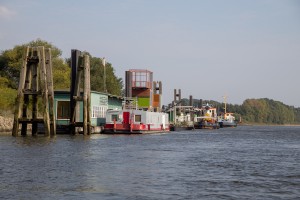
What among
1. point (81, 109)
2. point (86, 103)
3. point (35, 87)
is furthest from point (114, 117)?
point (35, 87)

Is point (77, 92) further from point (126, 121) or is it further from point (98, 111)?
point (98, 111)

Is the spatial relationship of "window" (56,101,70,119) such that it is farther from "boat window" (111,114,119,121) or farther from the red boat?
"boat window" (111,114,119,121)

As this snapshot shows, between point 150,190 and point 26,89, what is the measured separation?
34140 millimetres

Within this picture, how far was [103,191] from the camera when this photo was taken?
18656 mm

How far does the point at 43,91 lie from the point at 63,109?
1495 cm

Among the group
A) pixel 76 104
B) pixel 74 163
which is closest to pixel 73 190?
pixel 74 163

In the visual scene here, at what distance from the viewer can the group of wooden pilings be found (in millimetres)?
49469

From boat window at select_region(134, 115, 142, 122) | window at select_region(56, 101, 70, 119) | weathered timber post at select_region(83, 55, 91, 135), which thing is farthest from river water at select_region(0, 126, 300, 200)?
boat window at select_region(134, 115, 142, 122)

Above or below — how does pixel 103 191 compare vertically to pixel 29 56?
below

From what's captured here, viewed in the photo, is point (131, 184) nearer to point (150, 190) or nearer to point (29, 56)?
point (150, 190)

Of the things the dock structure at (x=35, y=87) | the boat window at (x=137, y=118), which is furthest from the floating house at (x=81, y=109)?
the dock structure at (x=35, y=87)

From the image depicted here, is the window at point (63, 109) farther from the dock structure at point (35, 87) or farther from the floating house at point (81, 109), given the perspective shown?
the dock structure at point (35, 87)

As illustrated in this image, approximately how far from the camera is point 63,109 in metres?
64.3

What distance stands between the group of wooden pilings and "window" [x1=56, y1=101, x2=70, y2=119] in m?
5.72
